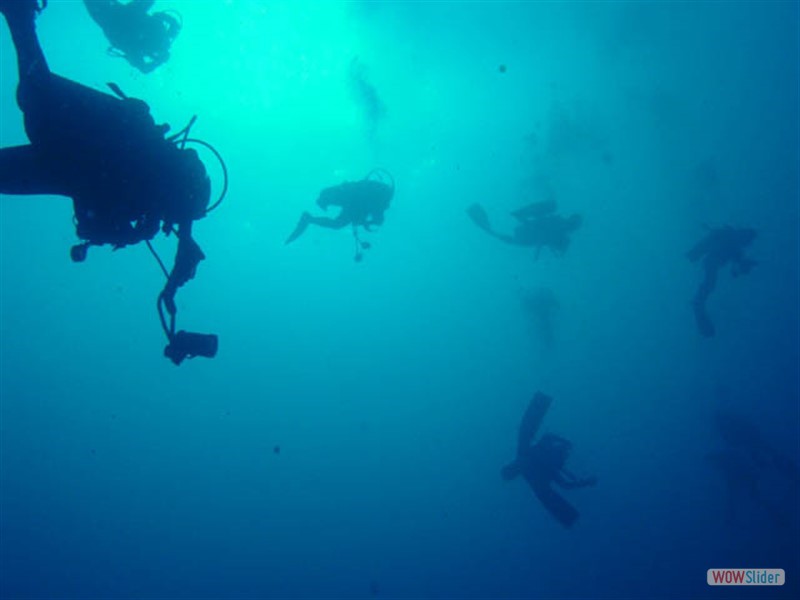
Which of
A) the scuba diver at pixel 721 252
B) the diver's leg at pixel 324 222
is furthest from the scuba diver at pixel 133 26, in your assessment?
the scuba diver at pixel 721 252

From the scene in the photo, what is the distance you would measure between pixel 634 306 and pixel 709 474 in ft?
55.8

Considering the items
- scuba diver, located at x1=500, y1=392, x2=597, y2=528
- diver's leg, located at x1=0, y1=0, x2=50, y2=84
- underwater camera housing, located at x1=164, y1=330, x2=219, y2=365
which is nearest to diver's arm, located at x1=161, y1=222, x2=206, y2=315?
underwater camera housing, located at x1=164, y1=330, x2=219, y2=365

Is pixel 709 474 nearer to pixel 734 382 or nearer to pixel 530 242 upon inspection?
pixel 734 382

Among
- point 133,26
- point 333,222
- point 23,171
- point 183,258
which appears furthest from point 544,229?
point 23,171

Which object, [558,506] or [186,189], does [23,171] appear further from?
[558,506]

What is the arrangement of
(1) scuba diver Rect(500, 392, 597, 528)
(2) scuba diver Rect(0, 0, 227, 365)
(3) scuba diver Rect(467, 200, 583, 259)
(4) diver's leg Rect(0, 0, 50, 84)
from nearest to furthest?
(2) scuba diver Rect(0, 0, 227, 365)
(4) diver's leg Rect(0, 0, 50, 84)
(1) scuba diver Rect(500, 392, 597, 528)
(3) scuba diver Rect(467, 200, 583, 259)

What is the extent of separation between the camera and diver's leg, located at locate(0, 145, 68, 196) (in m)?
3.68

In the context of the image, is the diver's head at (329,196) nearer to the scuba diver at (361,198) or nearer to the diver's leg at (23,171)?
the scuba diver at (361,198)

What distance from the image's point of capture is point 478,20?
30.7 meters

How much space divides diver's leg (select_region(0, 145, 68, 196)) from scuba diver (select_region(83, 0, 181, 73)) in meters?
11.7

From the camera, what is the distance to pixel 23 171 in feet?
12.2

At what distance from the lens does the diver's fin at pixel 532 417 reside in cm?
1249

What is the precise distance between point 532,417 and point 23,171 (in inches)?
460

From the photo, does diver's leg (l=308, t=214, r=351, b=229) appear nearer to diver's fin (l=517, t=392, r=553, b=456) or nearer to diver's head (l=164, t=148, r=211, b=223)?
diver's fin (l=517, t=392, r=553, b=456)
